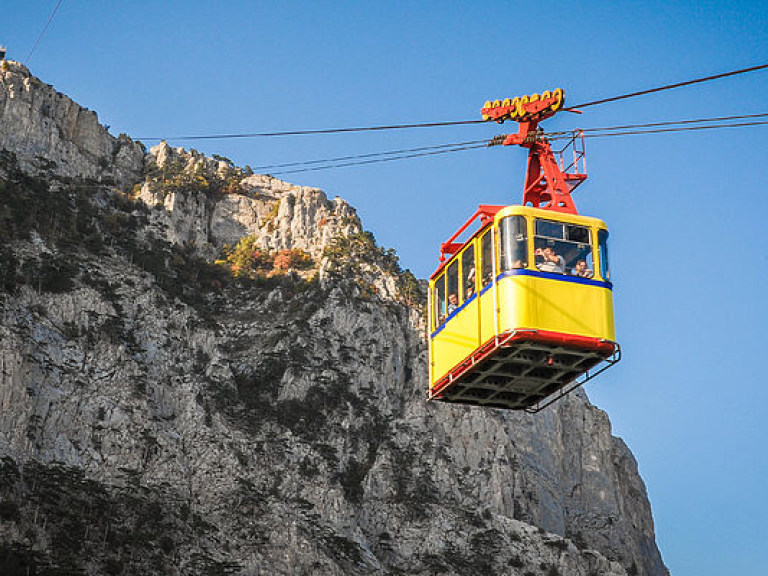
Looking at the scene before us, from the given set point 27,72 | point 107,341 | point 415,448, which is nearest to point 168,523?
point 107,341

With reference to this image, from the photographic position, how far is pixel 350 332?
77125mm

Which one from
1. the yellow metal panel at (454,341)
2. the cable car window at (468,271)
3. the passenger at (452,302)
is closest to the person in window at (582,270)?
the yellow metal panel at (454,341)

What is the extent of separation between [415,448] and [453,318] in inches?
1619

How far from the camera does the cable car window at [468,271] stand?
99.3 feet

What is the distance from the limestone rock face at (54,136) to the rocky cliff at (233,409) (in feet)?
0.62

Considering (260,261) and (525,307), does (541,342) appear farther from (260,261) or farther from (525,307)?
(260,261)

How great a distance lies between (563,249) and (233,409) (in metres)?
43.5

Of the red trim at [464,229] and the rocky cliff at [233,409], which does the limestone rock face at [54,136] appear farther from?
the red trim at [464,229]

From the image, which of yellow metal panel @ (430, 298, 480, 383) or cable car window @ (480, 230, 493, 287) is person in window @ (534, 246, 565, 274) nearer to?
cable car window @ (480, 230, 493, 287)

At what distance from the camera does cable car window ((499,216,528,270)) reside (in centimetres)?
2830

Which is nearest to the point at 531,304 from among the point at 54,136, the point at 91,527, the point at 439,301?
the point at 439,301

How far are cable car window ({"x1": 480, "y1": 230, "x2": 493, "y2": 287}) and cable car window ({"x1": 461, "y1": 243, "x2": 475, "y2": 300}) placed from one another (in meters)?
0.67

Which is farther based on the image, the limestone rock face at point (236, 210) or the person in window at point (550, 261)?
the limestone rock face at point (236, 210)

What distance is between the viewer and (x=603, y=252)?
29.4m
